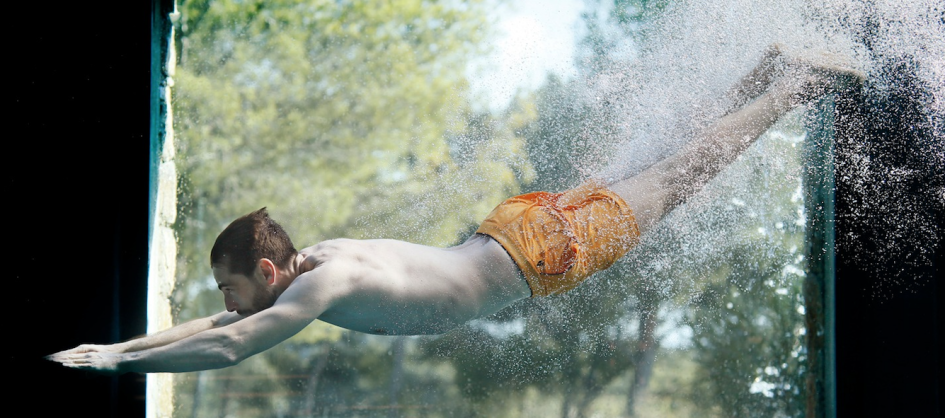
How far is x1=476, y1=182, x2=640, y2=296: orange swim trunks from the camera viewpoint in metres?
1.87

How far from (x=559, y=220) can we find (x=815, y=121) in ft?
5.67

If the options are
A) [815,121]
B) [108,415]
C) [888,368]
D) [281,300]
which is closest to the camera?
[281,300]

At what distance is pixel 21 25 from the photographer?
181 centimetres

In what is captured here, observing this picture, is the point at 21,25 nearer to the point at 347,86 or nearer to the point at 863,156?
the point at 347,86

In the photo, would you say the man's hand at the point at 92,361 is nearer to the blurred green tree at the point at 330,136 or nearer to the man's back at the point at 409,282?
the man's back at the point at 409,282

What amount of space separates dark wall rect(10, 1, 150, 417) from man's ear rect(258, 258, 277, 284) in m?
0.53

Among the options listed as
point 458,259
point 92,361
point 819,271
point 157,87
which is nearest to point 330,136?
point 157,87

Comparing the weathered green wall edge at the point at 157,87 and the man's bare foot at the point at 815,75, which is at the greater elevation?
the weathered green wall edge at the point at 157,87

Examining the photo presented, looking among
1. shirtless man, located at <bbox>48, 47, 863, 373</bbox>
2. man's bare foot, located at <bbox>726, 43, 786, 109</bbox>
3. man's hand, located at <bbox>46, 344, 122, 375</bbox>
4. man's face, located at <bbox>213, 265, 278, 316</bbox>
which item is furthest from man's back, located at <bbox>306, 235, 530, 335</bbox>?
man's bare foot, located at <bbox>726, 43, 786, 109</bbox>

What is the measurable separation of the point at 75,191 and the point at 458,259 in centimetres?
128

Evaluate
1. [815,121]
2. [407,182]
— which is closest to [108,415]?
[407,182]

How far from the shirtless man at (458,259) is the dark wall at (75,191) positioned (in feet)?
1.64

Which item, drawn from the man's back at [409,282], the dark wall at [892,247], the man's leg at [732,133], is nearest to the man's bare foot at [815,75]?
the man's leg at [732,133]

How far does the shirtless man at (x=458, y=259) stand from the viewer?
1525mm
